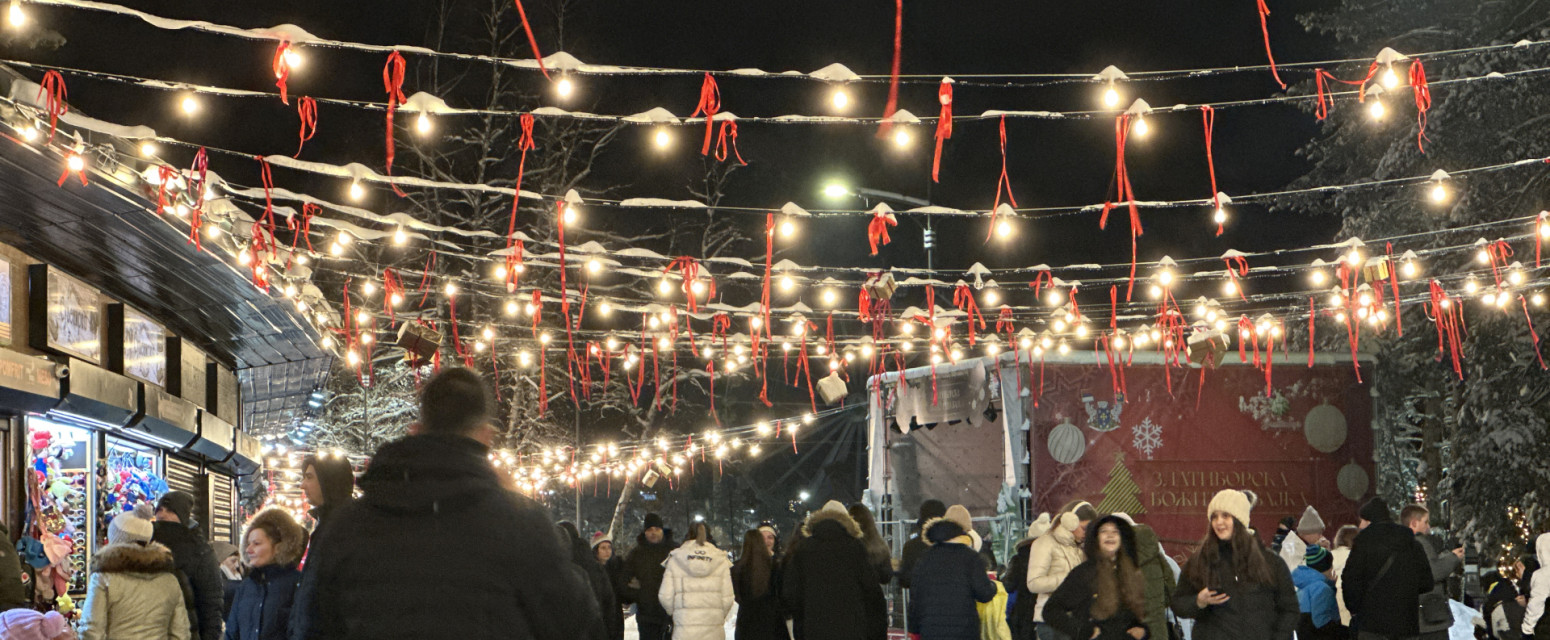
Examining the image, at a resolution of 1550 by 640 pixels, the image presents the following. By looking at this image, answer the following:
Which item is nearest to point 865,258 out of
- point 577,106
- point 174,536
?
point 577,106

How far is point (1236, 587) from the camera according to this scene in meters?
7.68

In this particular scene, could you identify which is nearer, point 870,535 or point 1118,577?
point 1118,577

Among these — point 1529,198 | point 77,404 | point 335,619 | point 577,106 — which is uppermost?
point 577,106

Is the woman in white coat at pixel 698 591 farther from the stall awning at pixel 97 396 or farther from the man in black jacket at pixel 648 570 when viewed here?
the stall awning at pixel 97 396

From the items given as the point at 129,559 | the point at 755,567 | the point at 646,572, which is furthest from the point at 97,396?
the point at 755,567

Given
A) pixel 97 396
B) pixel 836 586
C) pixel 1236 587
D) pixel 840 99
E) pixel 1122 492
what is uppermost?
pixel 840 99

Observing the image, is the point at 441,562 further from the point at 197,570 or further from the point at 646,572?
the point at 646,572

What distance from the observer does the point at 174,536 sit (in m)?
8.59

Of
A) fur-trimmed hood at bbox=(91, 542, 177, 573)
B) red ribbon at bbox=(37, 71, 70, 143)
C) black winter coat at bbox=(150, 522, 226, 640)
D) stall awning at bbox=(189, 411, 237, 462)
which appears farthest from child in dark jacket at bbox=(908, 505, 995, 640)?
stall awning at bbox=(189, 411, 237, 462)

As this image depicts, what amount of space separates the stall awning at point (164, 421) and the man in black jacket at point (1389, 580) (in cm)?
1008

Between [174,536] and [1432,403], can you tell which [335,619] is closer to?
[174,536]

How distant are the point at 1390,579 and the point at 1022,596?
2309 millimetres

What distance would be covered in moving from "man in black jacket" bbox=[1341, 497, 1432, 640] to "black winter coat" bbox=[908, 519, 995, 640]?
2.36 metres

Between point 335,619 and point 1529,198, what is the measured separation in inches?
759
